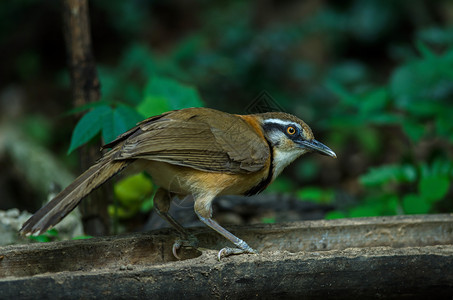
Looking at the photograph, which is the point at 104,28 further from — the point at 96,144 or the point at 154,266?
the point at 154,266

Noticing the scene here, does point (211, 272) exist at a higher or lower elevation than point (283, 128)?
lower

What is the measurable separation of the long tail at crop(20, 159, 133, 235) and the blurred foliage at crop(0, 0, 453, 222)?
0.57m

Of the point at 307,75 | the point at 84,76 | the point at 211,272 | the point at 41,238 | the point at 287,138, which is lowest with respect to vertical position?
the point at 41,238

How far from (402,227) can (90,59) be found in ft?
8.73

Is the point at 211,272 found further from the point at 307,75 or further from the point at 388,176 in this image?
the point at 307,75

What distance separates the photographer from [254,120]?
394 centimetres

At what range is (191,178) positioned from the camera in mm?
3504

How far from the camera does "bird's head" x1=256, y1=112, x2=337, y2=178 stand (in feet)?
12.3

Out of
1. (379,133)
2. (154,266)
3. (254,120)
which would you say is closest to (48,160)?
(254,120)

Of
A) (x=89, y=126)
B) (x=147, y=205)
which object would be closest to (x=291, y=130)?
(x=89, y=126)

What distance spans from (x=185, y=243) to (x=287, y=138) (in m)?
0.97

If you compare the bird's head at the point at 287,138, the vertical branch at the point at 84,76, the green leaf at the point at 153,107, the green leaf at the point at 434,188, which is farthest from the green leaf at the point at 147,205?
the green leaf at the point at 434,188

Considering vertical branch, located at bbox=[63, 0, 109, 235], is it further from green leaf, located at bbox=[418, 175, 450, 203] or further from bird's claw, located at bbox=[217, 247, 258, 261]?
green leaf, located at bbox=[418, 175, 450, 203]

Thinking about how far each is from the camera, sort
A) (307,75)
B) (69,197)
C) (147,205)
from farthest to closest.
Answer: (307,75), (147,205), (69,197)
